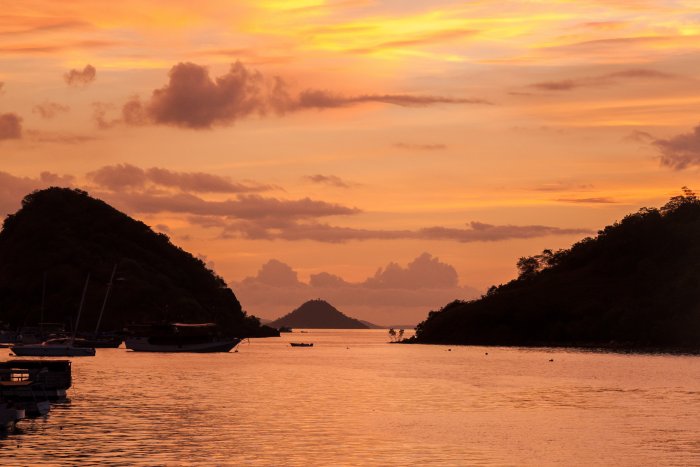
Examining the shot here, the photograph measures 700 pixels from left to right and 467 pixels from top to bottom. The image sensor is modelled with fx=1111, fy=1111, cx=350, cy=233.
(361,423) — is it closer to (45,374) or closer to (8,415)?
(8,415)

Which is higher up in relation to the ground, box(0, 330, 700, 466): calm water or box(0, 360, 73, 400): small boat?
box(0, 360, 73, 400): small boat

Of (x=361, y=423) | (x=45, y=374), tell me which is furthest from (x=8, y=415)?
(x=361, y=423)

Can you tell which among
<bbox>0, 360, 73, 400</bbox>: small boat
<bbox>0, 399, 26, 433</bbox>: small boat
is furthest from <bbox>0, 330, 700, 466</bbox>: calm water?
<bbox>0, 360, 73, 400</bbox>: small boat

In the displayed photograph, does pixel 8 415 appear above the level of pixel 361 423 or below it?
above

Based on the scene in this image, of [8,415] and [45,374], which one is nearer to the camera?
[8,415]

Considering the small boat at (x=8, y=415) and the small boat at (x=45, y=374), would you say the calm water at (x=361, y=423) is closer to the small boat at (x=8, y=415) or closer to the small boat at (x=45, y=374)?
the small boat at (x=8, y=415)

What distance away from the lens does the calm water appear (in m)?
67.4

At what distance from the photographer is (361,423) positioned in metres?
88.3

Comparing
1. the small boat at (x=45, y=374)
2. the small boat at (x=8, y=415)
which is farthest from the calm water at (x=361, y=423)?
the small boat at (x=45, y=374)

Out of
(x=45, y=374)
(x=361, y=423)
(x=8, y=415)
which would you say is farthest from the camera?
(x=45, y=374)

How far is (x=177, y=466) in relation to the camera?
62.2 meters

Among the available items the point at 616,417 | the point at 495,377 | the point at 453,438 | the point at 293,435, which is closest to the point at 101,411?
the point at 293,435

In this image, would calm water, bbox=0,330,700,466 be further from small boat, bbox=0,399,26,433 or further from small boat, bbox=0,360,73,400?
small boat, bbox=0,360,73,400

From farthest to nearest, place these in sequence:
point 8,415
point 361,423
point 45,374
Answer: point 45,374
point 361,423
point 8,415
